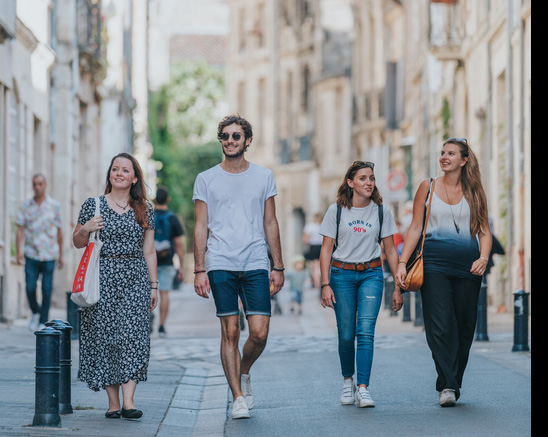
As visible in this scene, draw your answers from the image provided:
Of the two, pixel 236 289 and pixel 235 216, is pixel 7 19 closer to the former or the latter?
pixel 235 216

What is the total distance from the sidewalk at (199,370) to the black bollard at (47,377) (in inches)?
3.7

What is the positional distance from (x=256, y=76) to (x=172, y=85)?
1146cm

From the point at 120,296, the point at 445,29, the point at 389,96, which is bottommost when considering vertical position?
the point at 120,296

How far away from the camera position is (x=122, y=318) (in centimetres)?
818

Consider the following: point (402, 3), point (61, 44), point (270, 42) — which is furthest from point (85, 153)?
point (270, 42)

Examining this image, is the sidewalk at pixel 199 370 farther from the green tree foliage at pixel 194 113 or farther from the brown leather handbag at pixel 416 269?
the green tree foliage at pixel 194 113

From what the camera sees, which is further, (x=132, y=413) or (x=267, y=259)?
(x=267, y=259)

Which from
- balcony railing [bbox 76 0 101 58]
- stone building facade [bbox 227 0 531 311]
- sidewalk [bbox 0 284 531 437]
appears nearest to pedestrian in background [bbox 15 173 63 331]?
sidewalk [bbox 0 284 531 437]

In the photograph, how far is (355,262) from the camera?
890 centimetres

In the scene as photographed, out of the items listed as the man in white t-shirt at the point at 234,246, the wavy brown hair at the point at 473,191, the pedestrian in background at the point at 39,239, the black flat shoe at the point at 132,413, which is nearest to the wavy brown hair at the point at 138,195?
the man in white t-shirt at the point at 234,246

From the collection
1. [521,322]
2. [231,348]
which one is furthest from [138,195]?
[521,322]

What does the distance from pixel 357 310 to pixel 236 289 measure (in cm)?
103

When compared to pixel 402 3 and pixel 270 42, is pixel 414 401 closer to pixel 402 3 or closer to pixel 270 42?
pixel 402 3

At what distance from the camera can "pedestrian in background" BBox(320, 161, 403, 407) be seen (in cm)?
888
